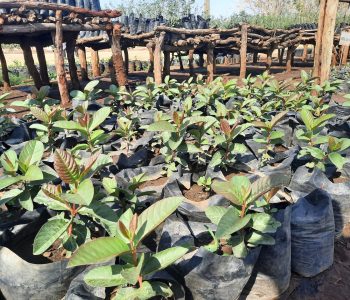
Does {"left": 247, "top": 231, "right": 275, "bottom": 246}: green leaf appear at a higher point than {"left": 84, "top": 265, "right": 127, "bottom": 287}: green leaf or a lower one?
lower

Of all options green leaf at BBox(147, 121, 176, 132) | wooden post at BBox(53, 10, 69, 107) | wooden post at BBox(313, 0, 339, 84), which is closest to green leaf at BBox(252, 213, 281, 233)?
green leaf at BBox(147, 121, 176, 132)

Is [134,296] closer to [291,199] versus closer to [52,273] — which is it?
[52,273]

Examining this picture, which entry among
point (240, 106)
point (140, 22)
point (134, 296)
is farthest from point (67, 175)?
point (140, 22)

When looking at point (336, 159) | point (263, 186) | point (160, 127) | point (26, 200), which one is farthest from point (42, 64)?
point (263, 186)

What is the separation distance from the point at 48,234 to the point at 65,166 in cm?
37

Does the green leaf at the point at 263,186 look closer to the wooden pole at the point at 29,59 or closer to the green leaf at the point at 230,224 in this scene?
the green leaf at the point at 230,224

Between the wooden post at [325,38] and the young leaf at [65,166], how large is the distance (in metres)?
5.13

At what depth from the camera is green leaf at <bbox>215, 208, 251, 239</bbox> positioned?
1.59 metres

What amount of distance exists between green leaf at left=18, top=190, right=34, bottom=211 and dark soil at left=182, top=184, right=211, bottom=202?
1.25 m

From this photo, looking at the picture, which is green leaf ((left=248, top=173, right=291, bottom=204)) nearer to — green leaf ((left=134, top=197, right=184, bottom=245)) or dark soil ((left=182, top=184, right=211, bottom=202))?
green leaf ((left=134, top=197, right=184, bottom=245))

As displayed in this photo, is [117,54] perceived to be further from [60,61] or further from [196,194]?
[196,194]

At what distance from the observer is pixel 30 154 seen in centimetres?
203

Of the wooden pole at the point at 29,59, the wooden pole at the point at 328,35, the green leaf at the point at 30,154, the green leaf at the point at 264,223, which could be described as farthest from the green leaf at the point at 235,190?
the wooden pole at the point at 29,59

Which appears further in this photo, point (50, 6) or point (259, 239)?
point (50, 6)
